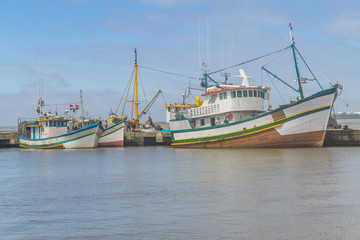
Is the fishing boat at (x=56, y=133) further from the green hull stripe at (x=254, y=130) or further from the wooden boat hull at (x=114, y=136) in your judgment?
the green hull stripe at (x=254, y=130)

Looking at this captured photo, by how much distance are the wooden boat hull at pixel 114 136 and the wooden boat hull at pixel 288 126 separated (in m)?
17.1

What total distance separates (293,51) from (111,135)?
2355 cm

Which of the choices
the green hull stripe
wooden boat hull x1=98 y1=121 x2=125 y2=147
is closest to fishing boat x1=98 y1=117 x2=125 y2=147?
wooden boat hull x1=98 y1=121 x2=125 y2=147

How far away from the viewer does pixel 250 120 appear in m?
32.7

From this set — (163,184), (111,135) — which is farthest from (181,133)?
(163,184)

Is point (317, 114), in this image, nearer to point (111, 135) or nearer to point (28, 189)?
point (28, 189)

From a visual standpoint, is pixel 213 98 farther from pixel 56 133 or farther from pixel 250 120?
pixel 56 133

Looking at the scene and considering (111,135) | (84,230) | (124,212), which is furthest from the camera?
(111,135)

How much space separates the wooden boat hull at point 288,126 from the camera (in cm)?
3077

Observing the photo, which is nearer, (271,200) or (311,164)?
(271,200)

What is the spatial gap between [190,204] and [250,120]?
71.2ft

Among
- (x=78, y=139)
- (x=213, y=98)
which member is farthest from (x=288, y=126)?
(x=78, y=139)

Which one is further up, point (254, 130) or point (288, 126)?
point (288, 126)

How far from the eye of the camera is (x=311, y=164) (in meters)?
20.6
